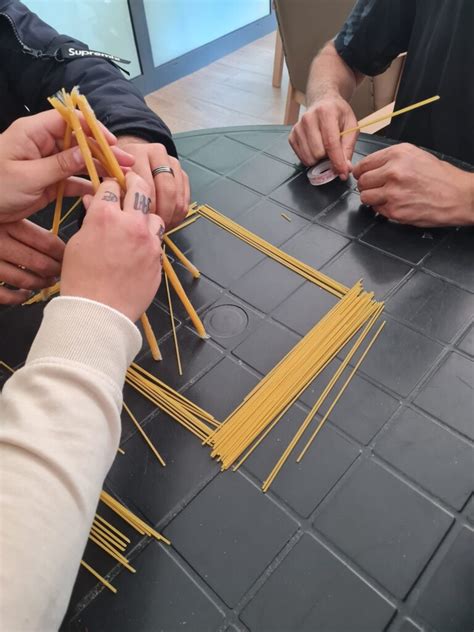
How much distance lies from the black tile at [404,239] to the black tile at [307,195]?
0.12 metres

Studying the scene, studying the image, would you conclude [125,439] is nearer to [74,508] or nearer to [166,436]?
[166,436]

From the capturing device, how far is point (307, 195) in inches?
39.4

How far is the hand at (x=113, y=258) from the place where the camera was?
1.74ft

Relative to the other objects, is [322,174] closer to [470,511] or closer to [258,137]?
[258,137]

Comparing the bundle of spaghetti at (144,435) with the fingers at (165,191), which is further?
the fingers at (165,191)

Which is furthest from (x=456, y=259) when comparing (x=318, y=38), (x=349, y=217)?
(x=318, y=38)

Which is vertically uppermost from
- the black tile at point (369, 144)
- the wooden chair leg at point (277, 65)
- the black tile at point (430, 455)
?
the black tile at point (369, 144)

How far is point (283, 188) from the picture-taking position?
102 centimetres

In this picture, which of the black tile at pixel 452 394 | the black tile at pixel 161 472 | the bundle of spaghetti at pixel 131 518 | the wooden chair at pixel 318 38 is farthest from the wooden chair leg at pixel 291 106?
the bundle of spaghetti at pixel 131 518

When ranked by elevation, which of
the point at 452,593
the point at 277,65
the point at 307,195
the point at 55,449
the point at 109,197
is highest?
the point at 109,197

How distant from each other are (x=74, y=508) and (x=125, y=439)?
0.21 meters

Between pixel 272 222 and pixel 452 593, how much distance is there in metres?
0.68

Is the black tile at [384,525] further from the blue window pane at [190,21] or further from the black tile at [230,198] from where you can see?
the blue window pane at [190,21]

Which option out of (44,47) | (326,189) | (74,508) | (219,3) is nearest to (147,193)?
(74,508)
